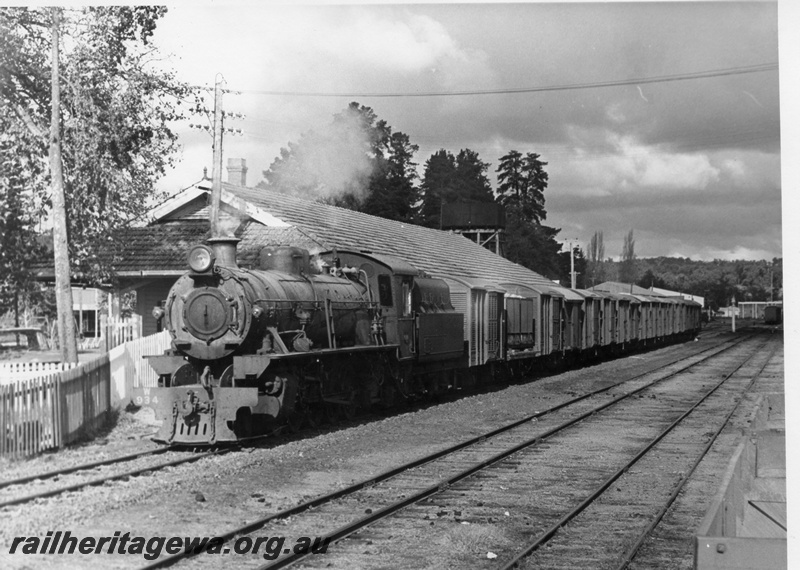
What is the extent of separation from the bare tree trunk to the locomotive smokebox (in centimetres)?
284

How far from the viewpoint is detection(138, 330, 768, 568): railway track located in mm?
6664

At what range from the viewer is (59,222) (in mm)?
10328

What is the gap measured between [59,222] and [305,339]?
3.64 metres

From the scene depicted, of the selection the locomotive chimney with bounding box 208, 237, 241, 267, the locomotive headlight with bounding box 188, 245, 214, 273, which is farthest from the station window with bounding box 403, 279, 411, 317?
the locomotive headlight with bounding box 188, 245, 214, 273

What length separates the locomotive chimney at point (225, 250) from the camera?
35.2 ft

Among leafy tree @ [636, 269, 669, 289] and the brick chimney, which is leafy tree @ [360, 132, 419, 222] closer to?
the brick chimney

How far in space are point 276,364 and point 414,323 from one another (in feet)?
14.6

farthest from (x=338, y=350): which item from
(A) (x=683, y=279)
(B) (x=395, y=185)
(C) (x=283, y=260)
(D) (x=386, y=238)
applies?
(A) (x=683, y=279)

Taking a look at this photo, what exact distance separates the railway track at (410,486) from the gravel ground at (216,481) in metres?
0.30

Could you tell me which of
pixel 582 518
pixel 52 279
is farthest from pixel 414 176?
pixel 582 518

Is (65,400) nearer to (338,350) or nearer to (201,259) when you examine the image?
(201,259)

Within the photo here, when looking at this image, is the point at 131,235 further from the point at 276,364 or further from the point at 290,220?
the point at 276,364

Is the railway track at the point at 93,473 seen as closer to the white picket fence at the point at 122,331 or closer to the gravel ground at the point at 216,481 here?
the gravel ground at the point at 216,481

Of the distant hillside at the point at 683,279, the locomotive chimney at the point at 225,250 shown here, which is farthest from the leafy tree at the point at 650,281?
the locomotive chimney at the point at 225,250
